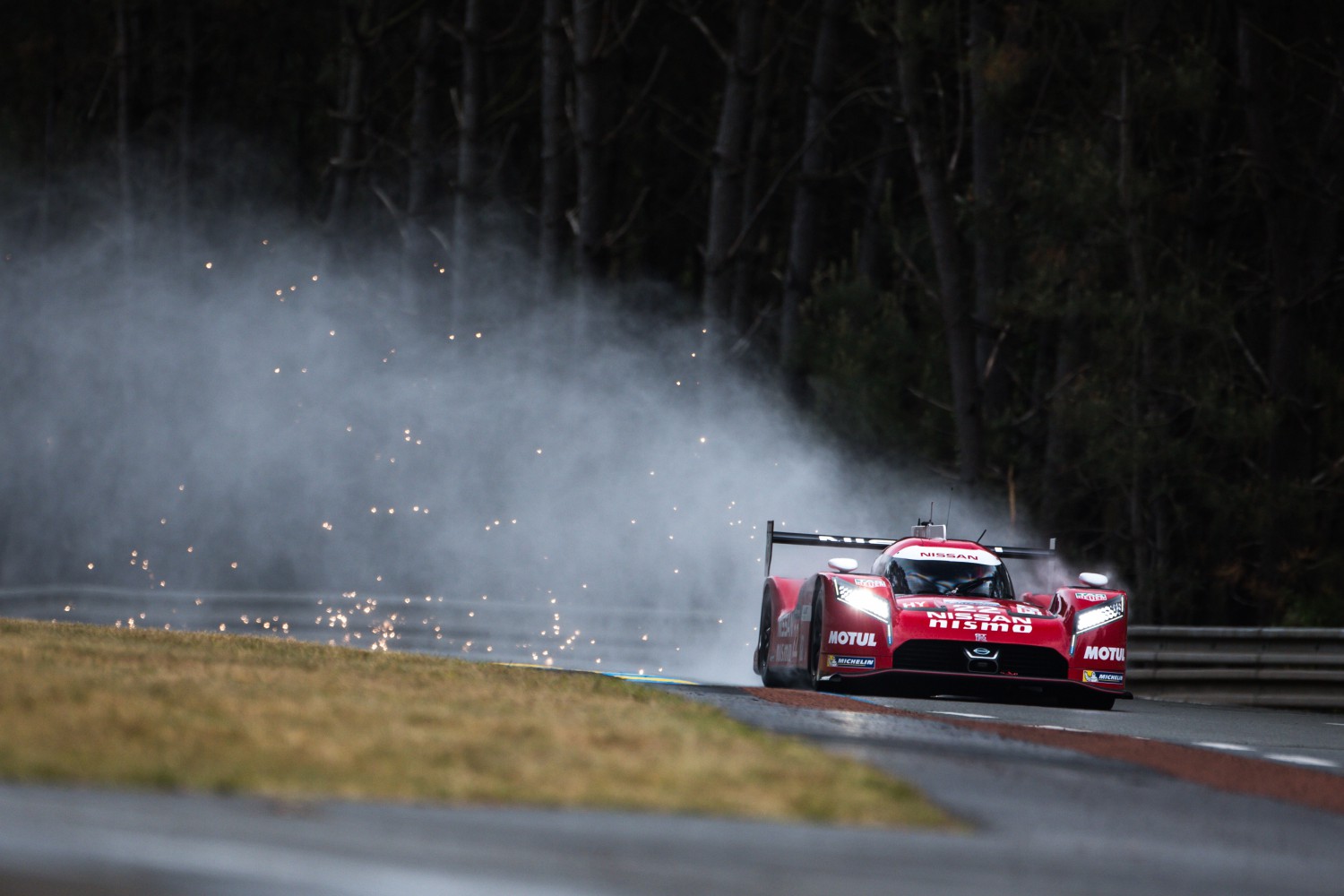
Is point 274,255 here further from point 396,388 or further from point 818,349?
point 818,349

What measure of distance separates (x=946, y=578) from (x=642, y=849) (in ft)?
31.5

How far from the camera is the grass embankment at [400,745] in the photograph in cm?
611

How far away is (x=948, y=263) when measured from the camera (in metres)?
27.7

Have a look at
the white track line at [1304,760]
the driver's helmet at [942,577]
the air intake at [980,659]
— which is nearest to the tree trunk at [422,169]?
the driver's helmet at [942,577]

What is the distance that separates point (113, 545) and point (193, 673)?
92.9ft

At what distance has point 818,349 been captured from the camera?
30.0 m

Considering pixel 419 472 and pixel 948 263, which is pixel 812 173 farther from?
pixel 419 472

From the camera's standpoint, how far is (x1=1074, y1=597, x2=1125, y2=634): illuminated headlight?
13.5m

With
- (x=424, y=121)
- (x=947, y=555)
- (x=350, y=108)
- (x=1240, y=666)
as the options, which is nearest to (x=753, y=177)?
(x=424, y=121)

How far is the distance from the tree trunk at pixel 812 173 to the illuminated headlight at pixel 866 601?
57.9 ft

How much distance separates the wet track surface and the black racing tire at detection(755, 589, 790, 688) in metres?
8.07

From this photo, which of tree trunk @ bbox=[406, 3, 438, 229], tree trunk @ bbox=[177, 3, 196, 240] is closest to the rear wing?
tree trunk @ bbox=[406, 3, 438, 229]

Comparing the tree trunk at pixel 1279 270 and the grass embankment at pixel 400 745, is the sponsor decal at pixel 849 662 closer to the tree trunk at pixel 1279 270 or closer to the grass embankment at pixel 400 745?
the grass embankment at pixel 400 745

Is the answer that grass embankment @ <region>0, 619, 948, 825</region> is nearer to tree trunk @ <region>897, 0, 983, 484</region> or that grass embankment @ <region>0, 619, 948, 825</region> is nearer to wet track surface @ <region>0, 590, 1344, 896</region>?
wet track surface @ <region>0, 590, 1344, 896</region>
